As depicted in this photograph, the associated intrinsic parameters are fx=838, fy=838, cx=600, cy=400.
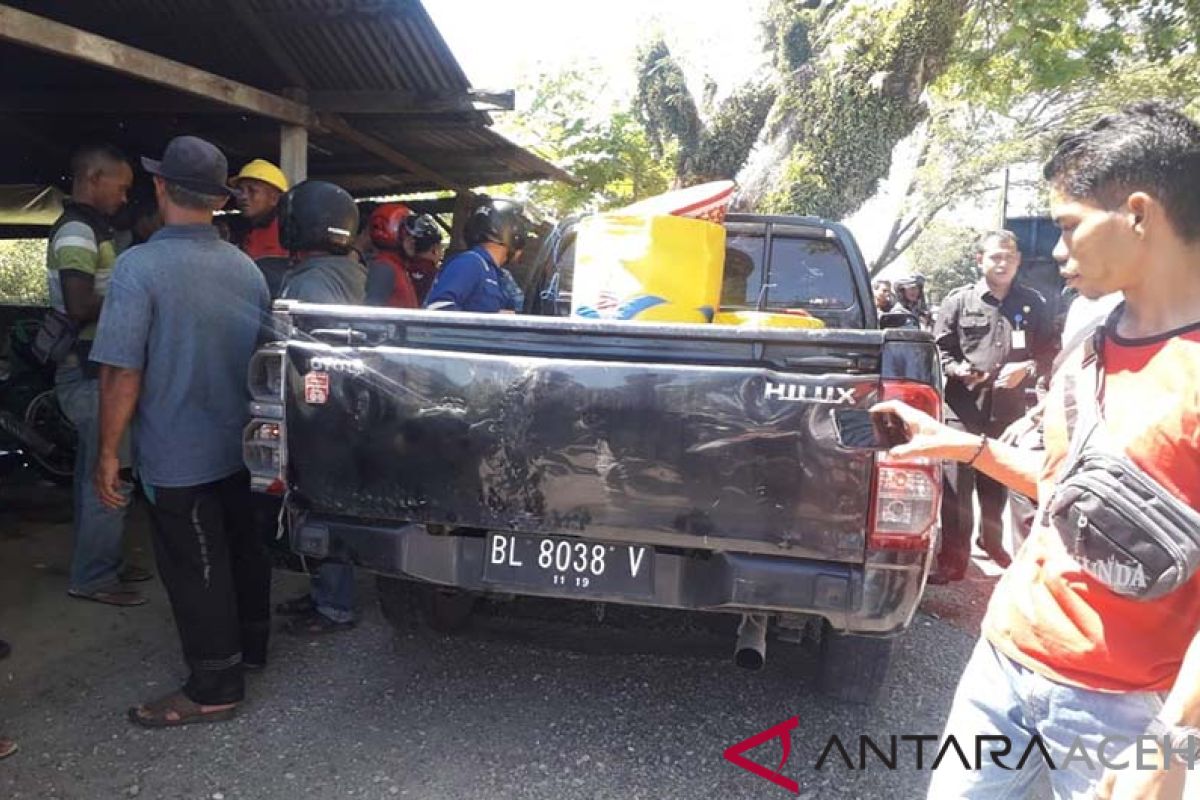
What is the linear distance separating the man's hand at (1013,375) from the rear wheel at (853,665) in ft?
7.47

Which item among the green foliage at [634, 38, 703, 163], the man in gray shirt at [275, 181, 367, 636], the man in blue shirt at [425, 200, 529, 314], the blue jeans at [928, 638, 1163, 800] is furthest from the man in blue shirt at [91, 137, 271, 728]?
the green foliage at [634, 38, 703, 163]

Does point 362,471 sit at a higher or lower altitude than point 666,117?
lower

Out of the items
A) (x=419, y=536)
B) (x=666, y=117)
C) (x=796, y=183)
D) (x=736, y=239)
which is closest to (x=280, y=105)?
(x=736, y=239)

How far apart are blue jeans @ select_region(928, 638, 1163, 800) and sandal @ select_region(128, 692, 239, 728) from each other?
233 centimetres

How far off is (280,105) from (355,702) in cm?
458

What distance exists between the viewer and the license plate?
246 centimetres

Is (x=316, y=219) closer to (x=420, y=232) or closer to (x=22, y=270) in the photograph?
(x=420, y=232)

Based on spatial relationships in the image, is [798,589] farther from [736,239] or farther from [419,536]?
[736,239]

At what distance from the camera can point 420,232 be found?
4.93 m

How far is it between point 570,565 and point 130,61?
3997 millimetres

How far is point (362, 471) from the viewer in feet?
8.44

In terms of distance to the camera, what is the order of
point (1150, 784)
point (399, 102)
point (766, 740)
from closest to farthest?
1. point (1150, 784)
2. point (766, 740)
3. point (399, 102)

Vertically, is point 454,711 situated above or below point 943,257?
below

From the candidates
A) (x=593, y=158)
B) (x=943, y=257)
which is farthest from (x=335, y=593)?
(x=943, y=257)
